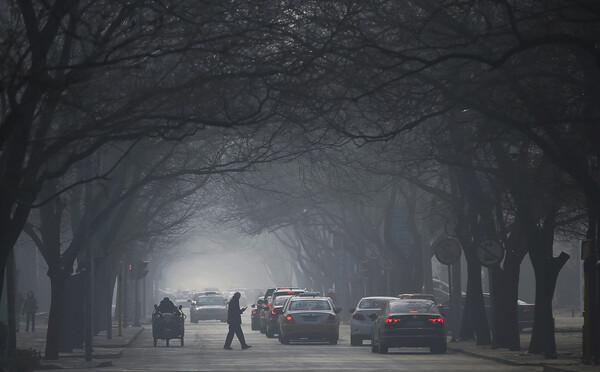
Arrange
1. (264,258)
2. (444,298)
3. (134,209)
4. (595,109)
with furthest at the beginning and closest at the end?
(264,258) → (444,298) → (134,209) → (595,109)

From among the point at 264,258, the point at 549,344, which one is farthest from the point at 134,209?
the point at 264,258

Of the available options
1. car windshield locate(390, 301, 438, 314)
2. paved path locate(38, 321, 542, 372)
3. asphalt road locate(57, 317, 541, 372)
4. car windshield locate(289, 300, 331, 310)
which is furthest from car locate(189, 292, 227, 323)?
car windshield locate(390, 301, 438, 314)

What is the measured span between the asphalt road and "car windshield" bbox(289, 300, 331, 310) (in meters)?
1.14

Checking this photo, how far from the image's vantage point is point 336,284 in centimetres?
8594

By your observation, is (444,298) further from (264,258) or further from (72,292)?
(264,258)

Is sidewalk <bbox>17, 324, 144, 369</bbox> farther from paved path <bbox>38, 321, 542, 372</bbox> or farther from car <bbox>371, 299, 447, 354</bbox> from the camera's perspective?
car <bbox>371, 299, 447, 354</bbox>

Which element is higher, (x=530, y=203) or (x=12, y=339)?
(x=530, y=203)

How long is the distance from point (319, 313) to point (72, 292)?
8.58m

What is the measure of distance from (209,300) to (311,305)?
3455 cm

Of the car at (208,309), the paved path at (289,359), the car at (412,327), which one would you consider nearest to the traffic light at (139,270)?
the car at (208,309)

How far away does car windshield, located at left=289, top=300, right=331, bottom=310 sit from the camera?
43912mm

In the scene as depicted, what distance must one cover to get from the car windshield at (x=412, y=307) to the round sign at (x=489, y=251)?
7.67ft

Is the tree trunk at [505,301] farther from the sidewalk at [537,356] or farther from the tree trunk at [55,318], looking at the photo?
the tree trunk at [55,318]

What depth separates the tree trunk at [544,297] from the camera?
30.9 meters
